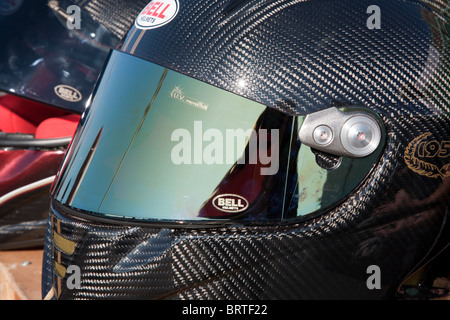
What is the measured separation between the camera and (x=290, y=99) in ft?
3.59

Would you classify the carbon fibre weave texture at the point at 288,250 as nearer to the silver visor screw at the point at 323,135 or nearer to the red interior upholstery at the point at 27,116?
the silver visor screw at the point at 323,135

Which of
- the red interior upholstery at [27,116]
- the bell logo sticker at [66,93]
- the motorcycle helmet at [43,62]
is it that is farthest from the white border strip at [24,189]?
the bell logo sticker at [66,93]

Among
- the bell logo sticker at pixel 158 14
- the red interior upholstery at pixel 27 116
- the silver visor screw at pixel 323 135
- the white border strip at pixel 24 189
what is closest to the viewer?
the silver visor screw at pixel 323 135

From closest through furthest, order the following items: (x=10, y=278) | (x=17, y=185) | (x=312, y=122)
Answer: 1. (x=312, y=122)
2. (x=10, y=278)
3. (x=17, y=185)

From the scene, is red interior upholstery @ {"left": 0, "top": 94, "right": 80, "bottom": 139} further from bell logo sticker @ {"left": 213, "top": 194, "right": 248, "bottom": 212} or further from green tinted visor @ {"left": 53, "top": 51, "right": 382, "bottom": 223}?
bell logo sticker @ {"left": 213, "top": 194, "right": 248, "bottom": 212}

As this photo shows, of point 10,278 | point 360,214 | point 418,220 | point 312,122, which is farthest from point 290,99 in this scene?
point 10,278

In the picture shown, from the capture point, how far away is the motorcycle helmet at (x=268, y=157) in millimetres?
1092

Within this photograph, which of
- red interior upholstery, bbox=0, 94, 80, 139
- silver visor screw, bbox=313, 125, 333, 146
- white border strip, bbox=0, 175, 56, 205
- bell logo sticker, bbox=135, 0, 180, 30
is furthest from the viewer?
red interior upholstery, bbox=0, 94, 80, 139

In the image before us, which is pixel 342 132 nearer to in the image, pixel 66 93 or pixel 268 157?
pixel 268 157

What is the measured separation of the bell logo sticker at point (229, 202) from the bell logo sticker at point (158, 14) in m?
0.42

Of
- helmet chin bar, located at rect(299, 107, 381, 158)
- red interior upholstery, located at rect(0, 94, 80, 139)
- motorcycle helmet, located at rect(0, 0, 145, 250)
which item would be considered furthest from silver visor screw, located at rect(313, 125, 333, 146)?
red interior upholstery, located at rect(0, 94, 80, 139)

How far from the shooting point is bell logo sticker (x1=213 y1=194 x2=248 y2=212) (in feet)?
3.62
